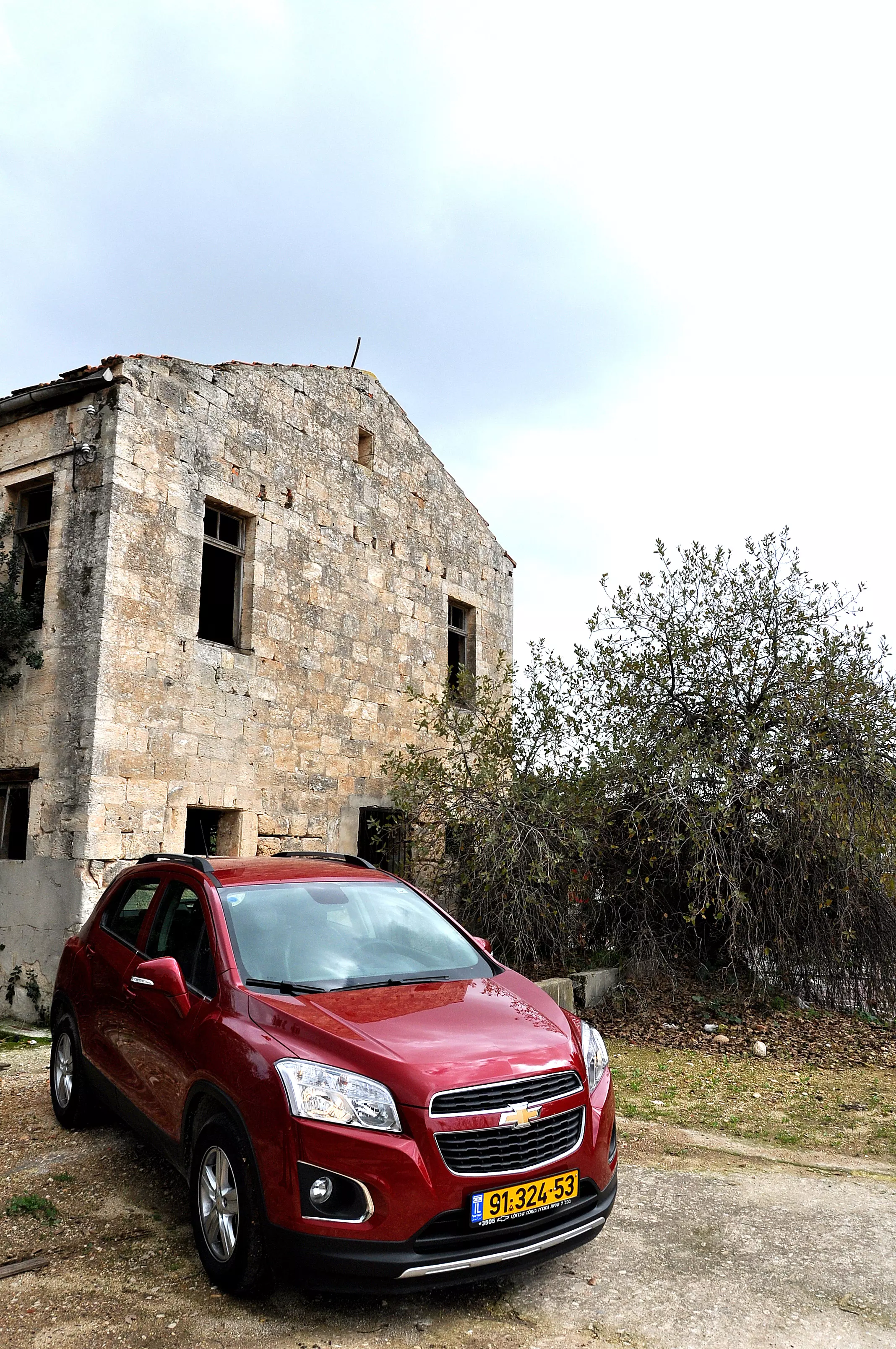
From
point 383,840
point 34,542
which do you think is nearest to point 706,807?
point 383,840

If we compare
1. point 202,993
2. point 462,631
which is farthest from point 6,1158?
point 462,631

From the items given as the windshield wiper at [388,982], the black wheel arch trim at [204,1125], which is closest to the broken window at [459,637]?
the windshield wiper at [388,982]

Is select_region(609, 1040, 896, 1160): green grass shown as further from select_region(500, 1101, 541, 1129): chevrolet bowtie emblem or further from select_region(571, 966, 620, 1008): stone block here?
select_region(500, 1101, 541, 1129): chevrolet bowtie emblem

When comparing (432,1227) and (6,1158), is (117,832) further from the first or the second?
(432,1227)

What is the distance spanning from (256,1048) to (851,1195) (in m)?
3.28

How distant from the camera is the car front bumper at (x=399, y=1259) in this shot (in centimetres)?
309

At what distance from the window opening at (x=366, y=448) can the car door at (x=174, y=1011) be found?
922 cm

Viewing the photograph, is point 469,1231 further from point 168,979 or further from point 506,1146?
point 168,979

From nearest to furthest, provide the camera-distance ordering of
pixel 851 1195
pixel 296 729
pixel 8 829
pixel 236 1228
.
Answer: pixel 236 1228, pixel 851 1195, pixel 8 829, pixel 296 729

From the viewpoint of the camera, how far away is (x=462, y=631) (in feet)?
49.0

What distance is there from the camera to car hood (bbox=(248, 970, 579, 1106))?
3.32m

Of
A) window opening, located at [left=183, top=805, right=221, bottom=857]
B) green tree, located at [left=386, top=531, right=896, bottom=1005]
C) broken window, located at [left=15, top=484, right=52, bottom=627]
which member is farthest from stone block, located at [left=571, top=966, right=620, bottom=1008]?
broken window, located at [left=15, top=484, right=52, bottom=627]

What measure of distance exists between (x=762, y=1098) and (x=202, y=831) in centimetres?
618

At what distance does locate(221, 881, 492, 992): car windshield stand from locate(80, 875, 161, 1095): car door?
0.86 m
